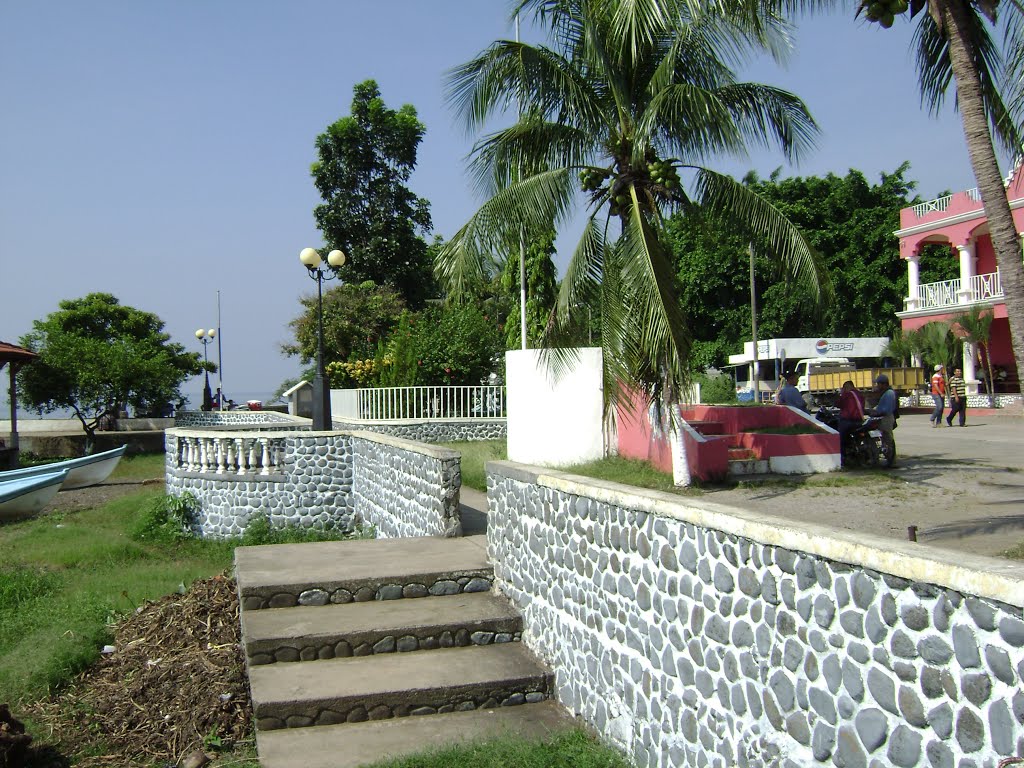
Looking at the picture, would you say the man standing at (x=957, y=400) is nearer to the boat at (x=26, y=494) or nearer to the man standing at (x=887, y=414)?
the man standing at (x=887, y=414)

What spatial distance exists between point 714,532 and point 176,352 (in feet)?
140

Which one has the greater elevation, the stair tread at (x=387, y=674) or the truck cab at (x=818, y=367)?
the truck cab at (x=818, y=367)

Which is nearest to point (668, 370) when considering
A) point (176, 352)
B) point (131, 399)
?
point (131, 399)

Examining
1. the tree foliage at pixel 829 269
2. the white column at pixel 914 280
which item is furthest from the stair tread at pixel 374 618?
the tree foliage at pixel 829 269

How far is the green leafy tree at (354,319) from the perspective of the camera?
33562 mm

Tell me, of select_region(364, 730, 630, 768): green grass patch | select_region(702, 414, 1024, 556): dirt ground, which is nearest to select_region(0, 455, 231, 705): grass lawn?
select_region(364, 730, 630, 768): green grass patch

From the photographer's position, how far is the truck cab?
32031 mm

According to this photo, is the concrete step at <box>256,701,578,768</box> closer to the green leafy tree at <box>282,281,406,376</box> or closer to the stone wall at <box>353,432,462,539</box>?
the stone wall at <box>353,432,462,539</box>

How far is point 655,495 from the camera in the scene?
4758 mm

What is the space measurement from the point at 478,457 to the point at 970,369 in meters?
20.6

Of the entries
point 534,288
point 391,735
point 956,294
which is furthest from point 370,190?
point 391,735

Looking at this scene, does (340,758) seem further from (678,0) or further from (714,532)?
(678,0)

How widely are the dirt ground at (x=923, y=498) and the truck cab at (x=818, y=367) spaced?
50.6ft

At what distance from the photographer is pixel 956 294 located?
31.4 meters
